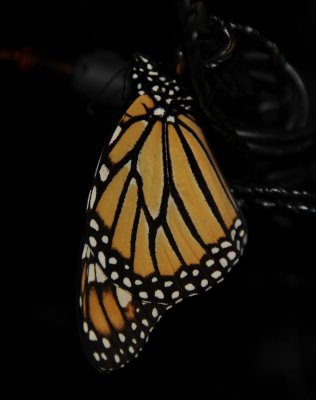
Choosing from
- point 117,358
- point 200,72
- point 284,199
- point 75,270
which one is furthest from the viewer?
point 75,270

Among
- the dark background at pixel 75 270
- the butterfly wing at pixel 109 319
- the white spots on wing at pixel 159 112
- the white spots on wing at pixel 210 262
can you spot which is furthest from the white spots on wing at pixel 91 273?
the dark background at pixel 75 270

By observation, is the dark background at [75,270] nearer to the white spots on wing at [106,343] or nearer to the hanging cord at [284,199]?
the white spots on wing at [106,343]

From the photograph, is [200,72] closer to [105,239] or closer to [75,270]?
[105,239]

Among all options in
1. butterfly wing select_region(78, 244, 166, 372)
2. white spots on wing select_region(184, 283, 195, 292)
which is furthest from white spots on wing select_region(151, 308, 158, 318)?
white spots on wing select_region(184, 283, 195, 292)

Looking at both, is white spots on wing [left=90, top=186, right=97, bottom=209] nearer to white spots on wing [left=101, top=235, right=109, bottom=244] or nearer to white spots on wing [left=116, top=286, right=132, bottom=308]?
white spots on wing [left=101, top=235, right=109, bottom=244]

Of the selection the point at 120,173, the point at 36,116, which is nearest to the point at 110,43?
the point at 36,116

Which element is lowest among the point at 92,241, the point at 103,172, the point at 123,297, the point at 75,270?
the point at 75,270

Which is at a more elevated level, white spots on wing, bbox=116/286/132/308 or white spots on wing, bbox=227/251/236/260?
white spots on wing, bbox=227/251/236/260

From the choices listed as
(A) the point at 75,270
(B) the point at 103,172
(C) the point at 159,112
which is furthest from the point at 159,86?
(A) the point at 75,270
